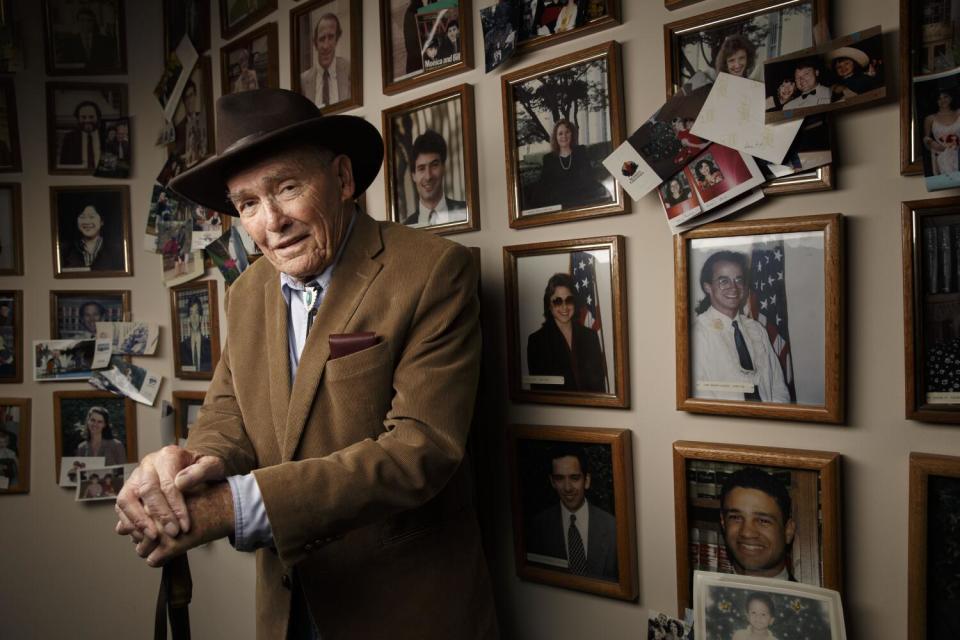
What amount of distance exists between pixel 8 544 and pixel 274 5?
83.6 inches

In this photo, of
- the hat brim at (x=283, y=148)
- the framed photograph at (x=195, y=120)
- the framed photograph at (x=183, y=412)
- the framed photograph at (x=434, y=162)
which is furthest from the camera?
the framed photograph at (x=183, y=412)

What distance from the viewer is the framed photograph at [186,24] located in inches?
85.3

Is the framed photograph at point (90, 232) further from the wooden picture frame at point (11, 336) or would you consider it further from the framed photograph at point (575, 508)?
the framed photograph at point (575, 508)

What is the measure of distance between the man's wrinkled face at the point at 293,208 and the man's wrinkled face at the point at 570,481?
0.63 meters

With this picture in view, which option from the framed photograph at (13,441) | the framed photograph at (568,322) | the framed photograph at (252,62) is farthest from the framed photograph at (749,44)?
the framed photograph at (13,441)

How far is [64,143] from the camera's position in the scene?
2.38 meters

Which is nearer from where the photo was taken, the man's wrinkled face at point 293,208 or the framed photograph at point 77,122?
the man's wrinkled face at point 293,208

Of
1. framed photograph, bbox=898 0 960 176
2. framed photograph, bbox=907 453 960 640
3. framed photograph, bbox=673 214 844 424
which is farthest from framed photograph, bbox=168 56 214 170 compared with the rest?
framed photograph, bbox=907 453 960 640

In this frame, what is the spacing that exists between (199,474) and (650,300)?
2.73 feet

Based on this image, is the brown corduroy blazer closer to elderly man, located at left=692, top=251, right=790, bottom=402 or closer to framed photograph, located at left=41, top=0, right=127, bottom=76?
elderly man, located at left=692, top=251, right=790, bottom=402

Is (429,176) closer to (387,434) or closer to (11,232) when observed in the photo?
(387,434)

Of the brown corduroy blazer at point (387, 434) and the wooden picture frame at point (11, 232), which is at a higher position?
the wooden picture frame at point (11, 232)

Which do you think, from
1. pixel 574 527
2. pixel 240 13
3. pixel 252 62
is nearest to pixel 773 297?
pixel 574 527

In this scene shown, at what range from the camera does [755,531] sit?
115 cm
